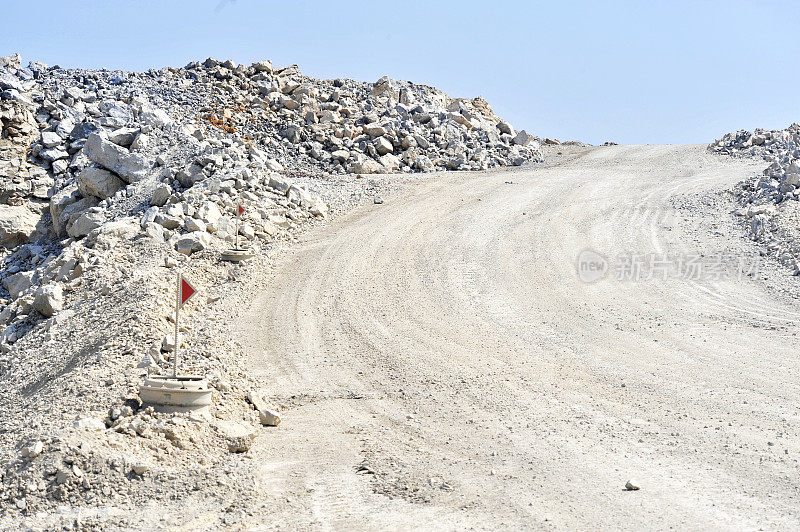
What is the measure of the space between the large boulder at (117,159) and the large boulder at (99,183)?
183 mm

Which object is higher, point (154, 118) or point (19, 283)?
point (154, 118)

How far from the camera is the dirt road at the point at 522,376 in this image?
26.1ft

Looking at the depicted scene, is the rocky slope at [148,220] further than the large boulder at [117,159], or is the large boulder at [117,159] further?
the large boulder at [117,159]

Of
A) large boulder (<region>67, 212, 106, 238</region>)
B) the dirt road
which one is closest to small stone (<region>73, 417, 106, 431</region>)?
the dirt road

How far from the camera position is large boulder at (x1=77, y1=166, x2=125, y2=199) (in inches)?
820

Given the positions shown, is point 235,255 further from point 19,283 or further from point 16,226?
point 16,226

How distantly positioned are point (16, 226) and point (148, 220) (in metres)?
6.69

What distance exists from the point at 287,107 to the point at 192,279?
1693cm

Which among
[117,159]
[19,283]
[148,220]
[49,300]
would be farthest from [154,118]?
[49,300]

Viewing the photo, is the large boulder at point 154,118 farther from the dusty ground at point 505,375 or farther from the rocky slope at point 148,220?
the dusty ground at point 505,375

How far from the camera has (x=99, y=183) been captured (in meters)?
20.9

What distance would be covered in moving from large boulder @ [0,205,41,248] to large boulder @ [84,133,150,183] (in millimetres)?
2579

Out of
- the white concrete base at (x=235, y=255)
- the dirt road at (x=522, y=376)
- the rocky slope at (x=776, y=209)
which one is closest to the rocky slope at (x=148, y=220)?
the white concrete base at (x=235, y=255)

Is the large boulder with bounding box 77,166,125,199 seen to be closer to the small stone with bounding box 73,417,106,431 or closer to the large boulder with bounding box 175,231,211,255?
the large boulder with bounding box 175,231,211,255
